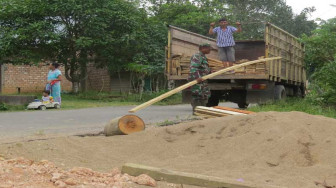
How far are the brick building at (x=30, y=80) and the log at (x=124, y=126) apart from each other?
19263 millimetres

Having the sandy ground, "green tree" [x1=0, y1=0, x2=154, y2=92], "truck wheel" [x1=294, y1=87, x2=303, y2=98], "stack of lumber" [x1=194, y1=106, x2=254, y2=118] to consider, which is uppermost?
"green tree" [x1=0, y1=0, x2=154, y2=92]

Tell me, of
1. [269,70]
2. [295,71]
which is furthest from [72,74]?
[269,70]

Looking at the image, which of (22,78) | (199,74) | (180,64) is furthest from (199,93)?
(22,78)

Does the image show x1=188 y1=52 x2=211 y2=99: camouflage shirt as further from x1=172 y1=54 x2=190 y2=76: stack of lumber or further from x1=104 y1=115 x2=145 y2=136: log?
x1=104 y1=115 x2=145 y2=136: log

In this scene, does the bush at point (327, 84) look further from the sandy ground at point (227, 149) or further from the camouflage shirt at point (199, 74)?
the sandy ground at point (227, 149)

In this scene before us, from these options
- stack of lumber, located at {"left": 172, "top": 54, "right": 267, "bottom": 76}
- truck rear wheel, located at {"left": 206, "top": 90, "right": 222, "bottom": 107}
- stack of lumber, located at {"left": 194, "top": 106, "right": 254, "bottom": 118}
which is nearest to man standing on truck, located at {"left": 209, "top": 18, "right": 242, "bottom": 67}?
stack of lumber, located at {"left": 172, "top": 54, "right": 267, "bottom": 76}

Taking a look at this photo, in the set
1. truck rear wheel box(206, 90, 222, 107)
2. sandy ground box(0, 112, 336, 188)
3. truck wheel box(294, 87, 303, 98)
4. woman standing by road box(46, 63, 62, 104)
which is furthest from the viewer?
truck wheel box(294, 87, 303, 98)

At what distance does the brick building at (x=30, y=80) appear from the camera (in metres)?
26.1

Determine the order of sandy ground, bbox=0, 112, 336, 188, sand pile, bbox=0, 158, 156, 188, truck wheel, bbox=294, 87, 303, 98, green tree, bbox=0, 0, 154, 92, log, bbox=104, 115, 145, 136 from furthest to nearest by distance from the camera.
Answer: green tree, bbox=0, 0, 154, 92 < truck wheel, bbox=294, 87, 303, 98 < log, bbox=104, 115, 145, 136 < sandy ground, bbox=0, 112, 336, 188 < sand pile, bbox=0, 158, 156, 188

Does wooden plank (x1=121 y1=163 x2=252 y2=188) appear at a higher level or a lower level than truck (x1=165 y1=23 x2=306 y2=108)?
lower

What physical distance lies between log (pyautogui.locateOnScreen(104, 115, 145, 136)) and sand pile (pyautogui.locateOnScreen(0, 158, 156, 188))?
247 cm

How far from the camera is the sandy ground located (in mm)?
4559

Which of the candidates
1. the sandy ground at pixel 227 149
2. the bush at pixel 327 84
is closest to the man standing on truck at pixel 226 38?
the bush at pixel 327 84

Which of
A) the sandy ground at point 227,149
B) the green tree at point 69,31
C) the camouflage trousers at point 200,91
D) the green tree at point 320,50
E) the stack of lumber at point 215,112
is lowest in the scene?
the sandy ground at point 227,149
